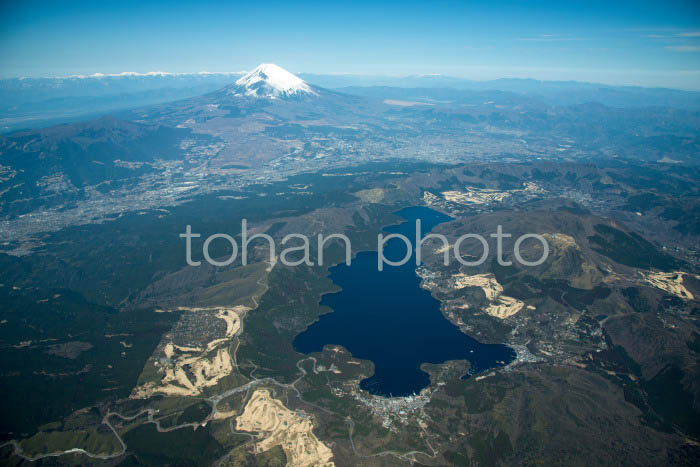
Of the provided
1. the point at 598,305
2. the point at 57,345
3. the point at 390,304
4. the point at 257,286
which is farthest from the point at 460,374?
the point at 57,345

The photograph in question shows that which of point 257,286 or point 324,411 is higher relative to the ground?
point 257,286

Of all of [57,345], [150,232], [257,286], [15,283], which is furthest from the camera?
[150,232]

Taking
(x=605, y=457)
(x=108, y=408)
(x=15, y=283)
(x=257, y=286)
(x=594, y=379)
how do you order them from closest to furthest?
(x=605, y=457) < (x=108, y=408) < (x=594, y=379) < (x=257, y=286) < (x=15, y=283)

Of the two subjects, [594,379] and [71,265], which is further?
[71,265]

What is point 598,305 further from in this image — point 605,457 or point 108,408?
point 108,408

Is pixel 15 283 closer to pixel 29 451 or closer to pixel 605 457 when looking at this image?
pixel 29 451

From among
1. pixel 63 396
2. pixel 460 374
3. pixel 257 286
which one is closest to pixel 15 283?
pixel 63 396
